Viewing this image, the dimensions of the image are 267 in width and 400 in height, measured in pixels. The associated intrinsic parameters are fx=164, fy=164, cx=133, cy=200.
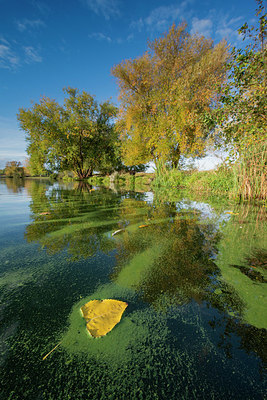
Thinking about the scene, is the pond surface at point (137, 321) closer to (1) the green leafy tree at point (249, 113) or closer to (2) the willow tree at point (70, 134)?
(1) the green leafy tree at point (249, 113)

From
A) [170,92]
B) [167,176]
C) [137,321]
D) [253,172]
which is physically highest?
[170,92]

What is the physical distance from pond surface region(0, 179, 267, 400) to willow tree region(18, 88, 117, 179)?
1832cm

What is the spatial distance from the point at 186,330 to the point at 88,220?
240 centimetres

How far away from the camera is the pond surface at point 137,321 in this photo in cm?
60

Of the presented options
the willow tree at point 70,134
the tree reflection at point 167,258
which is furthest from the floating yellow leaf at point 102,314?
the willow tree at point 70,134

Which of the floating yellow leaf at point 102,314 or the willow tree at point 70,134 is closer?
the floating yellow leaf at point 102,314

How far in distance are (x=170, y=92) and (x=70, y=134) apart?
39.8 ft

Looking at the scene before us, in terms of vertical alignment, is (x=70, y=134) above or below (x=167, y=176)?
above

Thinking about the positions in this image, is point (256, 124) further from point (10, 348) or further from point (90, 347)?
point (10, 348)

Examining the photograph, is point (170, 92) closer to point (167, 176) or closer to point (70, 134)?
point (167, 176)

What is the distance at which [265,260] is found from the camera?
1.52m

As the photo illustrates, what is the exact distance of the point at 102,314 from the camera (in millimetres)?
894

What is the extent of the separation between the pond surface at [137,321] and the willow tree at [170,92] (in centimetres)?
858

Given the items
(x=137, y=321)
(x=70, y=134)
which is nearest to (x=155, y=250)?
(x=137, y=321)
